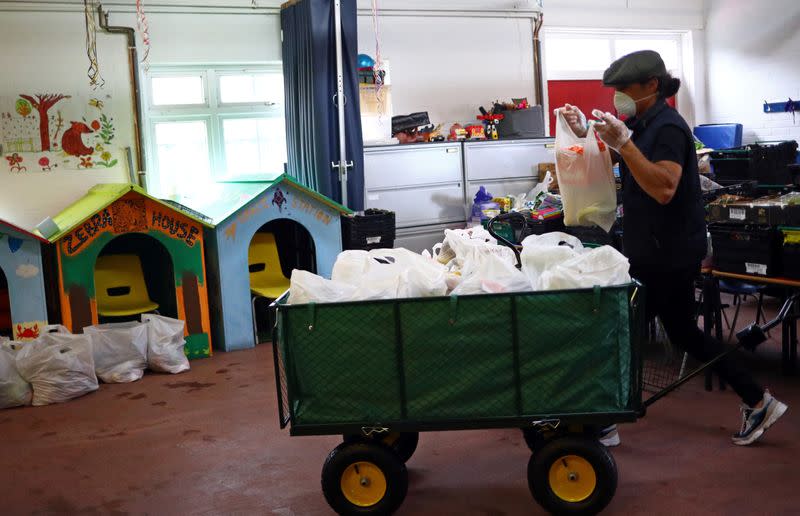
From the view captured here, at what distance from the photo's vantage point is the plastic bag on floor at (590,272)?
2.92 m

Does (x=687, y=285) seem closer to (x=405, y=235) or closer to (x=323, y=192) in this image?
(x=323, y=192)

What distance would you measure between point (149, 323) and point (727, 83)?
289 inches

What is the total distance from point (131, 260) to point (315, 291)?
12.5 feet

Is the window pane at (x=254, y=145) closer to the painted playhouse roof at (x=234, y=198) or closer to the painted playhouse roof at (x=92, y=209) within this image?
the painted playhouse roof at (x=234, y=198)

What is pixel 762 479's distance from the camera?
3283 mm

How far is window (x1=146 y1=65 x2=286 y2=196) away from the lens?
24.7 feet

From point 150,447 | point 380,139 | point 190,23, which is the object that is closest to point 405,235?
point 380,139

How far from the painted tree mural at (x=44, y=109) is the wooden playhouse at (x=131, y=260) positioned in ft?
2.10

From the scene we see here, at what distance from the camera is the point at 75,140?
22.8 feet

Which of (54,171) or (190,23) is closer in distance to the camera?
(54,171)

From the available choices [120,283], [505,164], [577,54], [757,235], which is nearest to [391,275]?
[757,235]

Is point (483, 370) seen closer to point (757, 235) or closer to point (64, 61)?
point (757, 235)

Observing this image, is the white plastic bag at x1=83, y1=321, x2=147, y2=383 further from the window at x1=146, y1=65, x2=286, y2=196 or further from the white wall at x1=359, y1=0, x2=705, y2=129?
the white wall at x1=359, y1=0, x2=705, y2=129

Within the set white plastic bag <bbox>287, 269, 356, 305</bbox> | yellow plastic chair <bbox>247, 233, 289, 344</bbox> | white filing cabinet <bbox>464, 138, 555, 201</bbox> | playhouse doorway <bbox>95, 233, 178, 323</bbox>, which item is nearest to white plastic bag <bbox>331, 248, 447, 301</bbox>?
white plastic bag <bbox>287, 269, 356, 305</bbox>
